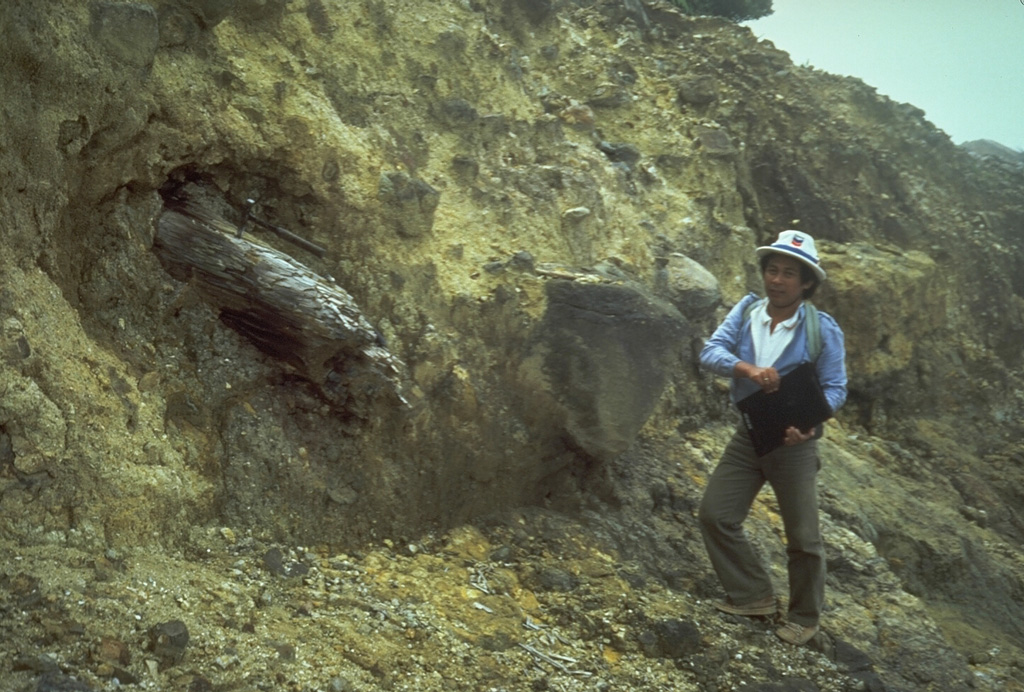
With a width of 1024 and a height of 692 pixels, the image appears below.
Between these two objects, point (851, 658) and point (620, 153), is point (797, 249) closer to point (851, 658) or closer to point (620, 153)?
point (851, 658)

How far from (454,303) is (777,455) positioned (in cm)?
182

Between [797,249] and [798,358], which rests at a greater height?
[797,249]

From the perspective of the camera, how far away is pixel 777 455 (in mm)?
4465

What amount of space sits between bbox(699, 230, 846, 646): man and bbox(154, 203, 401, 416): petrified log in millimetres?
1759

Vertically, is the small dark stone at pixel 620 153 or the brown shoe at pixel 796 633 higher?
the small dark stone at pixel 620 153

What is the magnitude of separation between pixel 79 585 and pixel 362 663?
987 mm

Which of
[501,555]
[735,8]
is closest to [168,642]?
[501,555]

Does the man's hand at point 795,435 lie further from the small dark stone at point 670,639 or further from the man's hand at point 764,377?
the small dark stone at point 670,639

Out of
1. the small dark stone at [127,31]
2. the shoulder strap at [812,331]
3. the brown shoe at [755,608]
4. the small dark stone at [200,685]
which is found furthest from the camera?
the brown shoe at [755,608]

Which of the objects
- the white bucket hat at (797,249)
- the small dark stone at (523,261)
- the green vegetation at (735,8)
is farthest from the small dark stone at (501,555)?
the green vegetation at (735,8)

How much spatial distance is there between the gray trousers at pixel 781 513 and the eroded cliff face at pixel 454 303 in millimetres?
375

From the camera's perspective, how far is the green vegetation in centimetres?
1044

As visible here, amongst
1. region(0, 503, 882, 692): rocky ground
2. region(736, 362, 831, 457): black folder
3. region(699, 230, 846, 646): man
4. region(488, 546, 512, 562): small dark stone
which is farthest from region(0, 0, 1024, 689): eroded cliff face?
region(736, 362, 831, 457): black folder

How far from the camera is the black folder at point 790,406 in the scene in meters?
4.33
